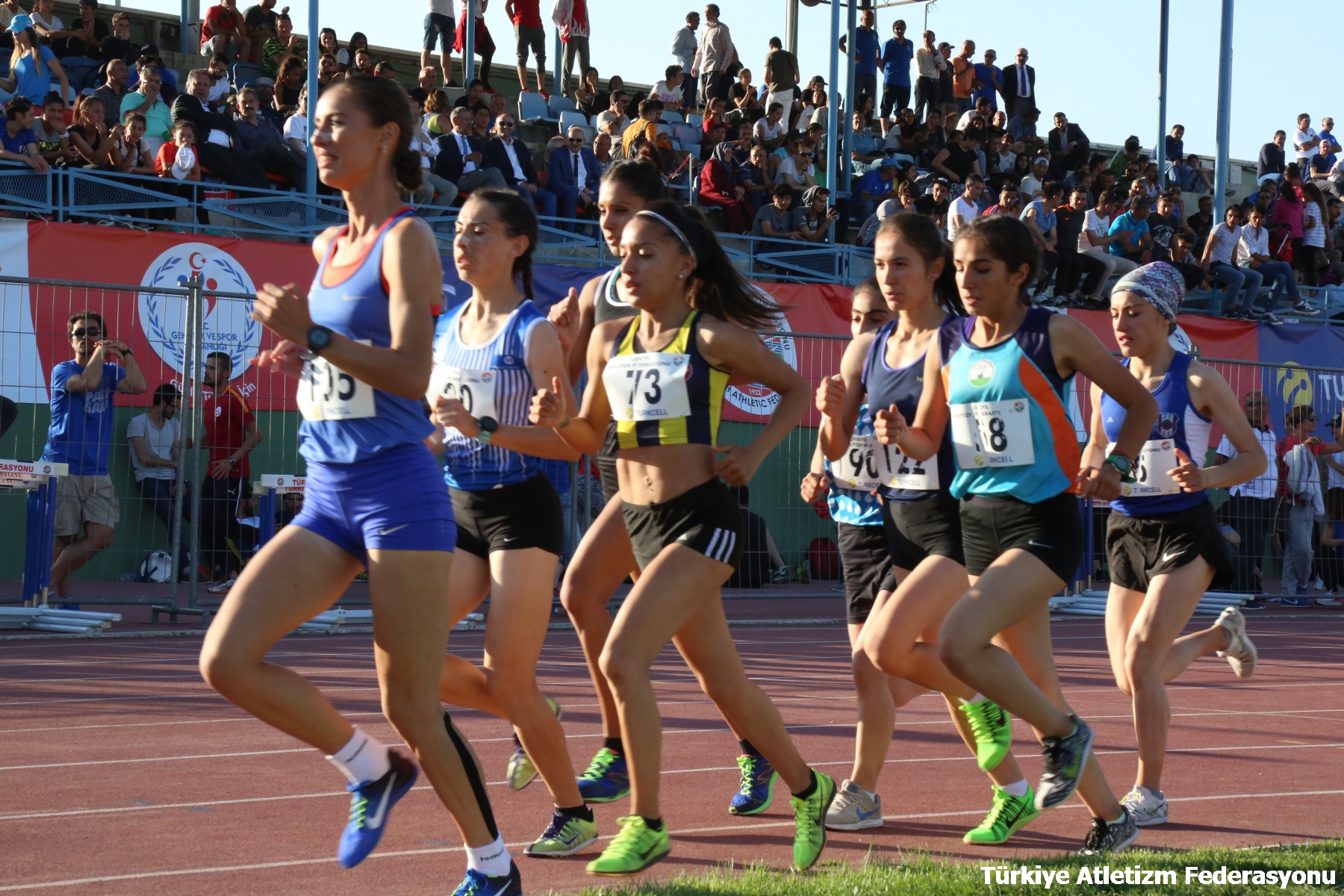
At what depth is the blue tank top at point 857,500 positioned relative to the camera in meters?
5.77

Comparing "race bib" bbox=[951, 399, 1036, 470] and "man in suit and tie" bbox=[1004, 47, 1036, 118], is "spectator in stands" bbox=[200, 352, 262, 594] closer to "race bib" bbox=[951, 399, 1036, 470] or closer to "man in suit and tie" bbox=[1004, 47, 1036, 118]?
"race bib" bbox=[951, 399, 1036, 470]

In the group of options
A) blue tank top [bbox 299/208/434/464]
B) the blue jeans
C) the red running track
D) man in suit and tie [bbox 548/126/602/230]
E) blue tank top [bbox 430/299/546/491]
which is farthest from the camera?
the blue jeans

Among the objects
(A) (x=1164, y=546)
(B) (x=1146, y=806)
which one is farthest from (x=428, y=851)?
(A) (x=1164, y=546)

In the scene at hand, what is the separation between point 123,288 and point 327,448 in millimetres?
7683

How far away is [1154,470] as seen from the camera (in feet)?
19.2

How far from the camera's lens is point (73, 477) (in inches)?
428

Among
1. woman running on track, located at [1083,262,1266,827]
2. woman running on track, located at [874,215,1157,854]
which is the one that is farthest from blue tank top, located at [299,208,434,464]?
woman running on track, located at [1083,262,1266,827]

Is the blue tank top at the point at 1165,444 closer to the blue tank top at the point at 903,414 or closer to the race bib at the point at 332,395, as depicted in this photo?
the blue tank top at the point at 903,414

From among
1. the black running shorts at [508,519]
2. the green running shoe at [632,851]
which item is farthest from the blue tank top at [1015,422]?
the green running shoe at [632,851]

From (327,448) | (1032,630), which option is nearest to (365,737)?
(327,448)

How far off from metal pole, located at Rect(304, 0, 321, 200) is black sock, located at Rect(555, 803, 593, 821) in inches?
435

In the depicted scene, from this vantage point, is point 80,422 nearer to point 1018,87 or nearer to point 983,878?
point 983,878

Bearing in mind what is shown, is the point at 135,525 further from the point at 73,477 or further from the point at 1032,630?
the point at 1032,630

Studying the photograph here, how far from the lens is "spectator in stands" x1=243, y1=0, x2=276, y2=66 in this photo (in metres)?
18.1
